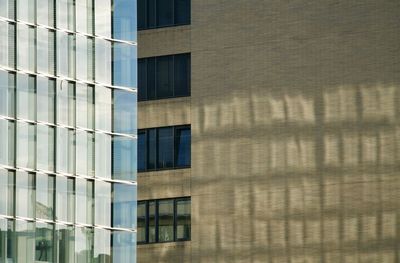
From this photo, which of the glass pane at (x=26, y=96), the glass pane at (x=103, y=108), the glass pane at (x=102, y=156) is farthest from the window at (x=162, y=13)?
the glass pane at (x=26, y=96)

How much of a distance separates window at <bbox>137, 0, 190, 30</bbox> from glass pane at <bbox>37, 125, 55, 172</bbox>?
22.4 meters

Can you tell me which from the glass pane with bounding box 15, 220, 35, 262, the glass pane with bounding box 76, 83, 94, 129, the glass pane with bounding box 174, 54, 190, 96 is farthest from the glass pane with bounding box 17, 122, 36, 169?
the glass pane with bounding box 174, 54, 190, 96

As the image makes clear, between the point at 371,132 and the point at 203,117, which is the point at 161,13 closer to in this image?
the point at 203,117

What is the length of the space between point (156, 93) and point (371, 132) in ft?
35.1

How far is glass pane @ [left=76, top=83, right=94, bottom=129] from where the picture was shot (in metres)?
57.5

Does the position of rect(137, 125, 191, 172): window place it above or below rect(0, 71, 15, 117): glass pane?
above

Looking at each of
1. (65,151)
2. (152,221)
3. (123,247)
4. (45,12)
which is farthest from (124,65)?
(152,221)

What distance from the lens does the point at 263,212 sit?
74.9m

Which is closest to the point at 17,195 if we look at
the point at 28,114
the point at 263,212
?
the point at 28,114

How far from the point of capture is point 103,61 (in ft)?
192

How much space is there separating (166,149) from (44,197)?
22.0 meters

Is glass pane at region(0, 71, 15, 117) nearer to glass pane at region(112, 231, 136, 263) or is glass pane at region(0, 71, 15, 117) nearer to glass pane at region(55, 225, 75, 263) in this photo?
glass pane at region(55, 225, 75, 263)

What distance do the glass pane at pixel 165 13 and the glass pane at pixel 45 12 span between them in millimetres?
21550

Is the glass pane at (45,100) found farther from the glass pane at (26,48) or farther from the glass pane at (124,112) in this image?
the glass pane at (124,112)
